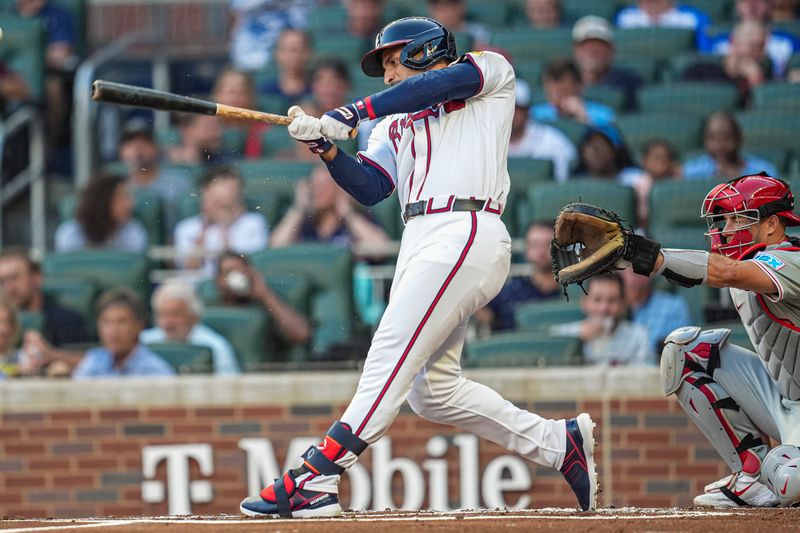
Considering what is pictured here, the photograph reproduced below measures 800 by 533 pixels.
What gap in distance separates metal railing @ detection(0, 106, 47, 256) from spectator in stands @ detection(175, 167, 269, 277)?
1752 mm

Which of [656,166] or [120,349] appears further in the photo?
[656,166]

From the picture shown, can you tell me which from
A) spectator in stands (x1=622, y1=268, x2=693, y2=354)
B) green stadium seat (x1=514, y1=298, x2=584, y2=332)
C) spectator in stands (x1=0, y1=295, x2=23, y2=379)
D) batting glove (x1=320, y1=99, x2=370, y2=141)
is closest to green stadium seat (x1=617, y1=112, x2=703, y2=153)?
spectator in stands (x1=622, y1=268, x2=693, y2=354)

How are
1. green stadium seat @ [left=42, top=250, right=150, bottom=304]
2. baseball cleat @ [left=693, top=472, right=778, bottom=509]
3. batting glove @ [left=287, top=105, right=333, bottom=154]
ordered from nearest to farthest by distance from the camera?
batting glove @ [left=287, top=105, right=333, bottom=154], baseball cleat @ [left=693, top=472, right=778, bottom=509], green stadium seat @ [left=42, top=250, right=150, bottom=304]

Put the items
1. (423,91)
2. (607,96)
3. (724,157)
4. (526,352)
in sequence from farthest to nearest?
(607,96)
(724,157)
(526,352)
(423,91)

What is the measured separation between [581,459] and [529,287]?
272cm

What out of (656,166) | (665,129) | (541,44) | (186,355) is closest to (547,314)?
(656,166)

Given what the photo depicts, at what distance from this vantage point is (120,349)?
7.08 m

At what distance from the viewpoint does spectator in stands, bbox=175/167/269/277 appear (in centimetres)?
791

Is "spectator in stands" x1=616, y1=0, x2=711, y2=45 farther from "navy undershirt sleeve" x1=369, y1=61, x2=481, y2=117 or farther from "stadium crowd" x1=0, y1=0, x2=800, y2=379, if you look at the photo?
"navy undershirt sleeve" x1=369, y1=61, x2=481, y2=117

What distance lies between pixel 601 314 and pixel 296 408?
5.32 ft

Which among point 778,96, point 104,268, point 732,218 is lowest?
point 732,218

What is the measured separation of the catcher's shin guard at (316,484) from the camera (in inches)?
172

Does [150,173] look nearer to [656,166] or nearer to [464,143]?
[656,166]

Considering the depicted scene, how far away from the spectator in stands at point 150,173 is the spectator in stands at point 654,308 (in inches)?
113
